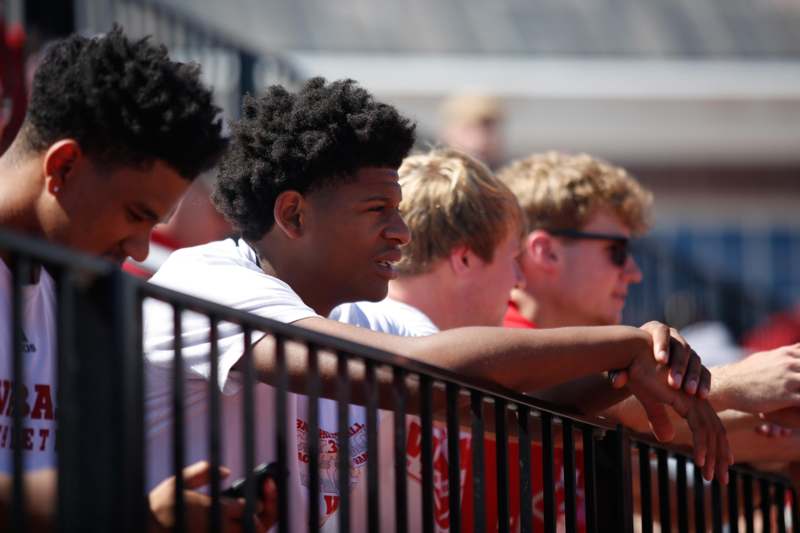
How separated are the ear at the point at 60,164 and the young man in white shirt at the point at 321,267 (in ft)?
1.34

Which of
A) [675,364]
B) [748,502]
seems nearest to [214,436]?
[675,364]

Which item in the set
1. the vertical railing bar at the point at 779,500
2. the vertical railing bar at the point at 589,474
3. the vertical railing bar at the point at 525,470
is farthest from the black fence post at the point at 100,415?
the vertical railing bar at the point at 779,500

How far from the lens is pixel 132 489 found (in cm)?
261

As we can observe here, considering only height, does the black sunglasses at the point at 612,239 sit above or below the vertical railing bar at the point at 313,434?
above

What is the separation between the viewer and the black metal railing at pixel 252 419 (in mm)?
2600

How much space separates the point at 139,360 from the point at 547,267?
3.24m

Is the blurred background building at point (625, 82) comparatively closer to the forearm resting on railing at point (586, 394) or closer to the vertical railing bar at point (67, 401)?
the forearm resting on railing at point (586, 394)

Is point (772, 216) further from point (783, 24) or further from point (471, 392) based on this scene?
point (471, 392)

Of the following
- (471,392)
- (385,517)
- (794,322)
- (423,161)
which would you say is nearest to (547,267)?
(423,161)

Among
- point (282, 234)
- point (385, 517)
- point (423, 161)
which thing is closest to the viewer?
point (282, 234)

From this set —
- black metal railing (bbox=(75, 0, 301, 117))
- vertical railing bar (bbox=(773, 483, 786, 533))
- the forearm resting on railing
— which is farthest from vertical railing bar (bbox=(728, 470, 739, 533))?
black metal railing (bbox=(75, 0, 301, 117))

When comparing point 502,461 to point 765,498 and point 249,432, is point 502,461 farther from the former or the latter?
point 765,498

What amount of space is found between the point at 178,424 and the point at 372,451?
0.49 metres

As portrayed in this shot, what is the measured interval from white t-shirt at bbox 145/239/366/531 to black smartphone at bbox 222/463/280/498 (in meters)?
0.06
